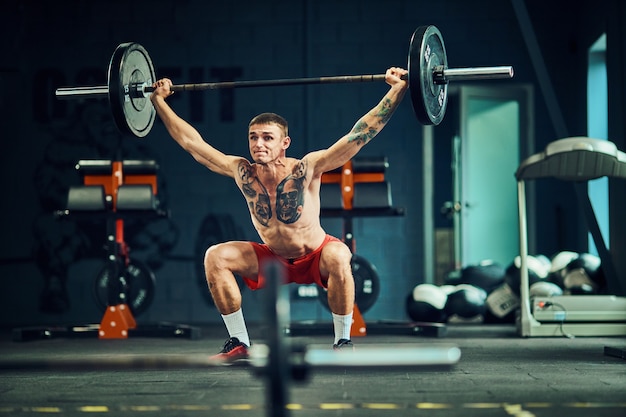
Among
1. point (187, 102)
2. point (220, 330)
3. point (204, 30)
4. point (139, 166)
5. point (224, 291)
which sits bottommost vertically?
point (220, 330)

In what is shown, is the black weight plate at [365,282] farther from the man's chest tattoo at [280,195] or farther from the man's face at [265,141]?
the man's face at [265,141]

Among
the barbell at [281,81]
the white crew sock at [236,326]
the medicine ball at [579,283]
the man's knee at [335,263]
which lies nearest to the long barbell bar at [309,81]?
the barbell at [281,81]

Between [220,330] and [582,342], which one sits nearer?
[582,342]

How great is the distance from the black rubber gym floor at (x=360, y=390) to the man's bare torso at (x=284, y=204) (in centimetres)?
63

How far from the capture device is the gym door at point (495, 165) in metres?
7.97

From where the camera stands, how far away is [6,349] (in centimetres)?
543

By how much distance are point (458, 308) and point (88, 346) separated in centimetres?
266

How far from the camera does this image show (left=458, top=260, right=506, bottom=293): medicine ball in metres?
7.20

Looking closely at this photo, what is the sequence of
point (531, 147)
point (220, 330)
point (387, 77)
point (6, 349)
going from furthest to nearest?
point (531, 147), point (220, 330), point (6, 349), point (387, 77)

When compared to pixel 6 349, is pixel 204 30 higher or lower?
higher

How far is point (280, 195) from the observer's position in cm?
431

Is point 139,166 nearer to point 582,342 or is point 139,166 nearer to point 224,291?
point 224,291

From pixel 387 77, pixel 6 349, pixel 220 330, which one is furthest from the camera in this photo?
pixel 220 330

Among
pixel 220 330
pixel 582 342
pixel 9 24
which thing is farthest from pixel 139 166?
pixel 582 342
